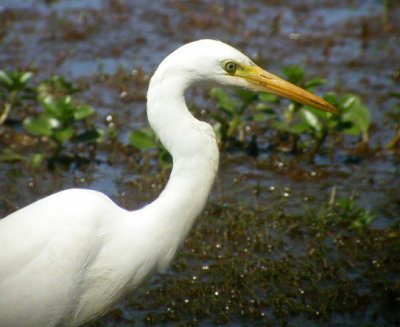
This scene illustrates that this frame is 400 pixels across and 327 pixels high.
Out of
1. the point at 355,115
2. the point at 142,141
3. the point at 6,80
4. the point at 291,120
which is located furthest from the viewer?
the point at 291,120

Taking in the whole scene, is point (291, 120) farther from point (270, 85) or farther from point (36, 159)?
point (270, 85)

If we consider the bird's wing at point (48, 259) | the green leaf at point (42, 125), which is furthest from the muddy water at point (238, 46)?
the bird's wing at point (48, 259)

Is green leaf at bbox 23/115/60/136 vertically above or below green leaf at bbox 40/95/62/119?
below

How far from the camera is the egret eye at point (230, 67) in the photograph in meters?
3.07

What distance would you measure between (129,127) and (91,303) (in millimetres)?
2971

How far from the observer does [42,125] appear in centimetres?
507

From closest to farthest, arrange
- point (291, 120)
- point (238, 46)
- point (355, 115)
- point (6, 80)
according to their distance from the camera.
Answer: point (6, 80) → point (355, 115) → point (291, 120) → point (238, 46)

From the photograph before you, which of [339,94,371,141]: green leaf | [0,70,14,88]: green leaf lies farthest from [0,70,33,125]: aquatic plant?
[339,94,371,141]: green leaf

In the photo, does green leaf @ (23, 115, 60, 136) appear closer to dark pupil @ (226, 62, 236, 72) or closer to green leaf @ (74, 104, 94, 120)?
green leaf @ (74, 104, 94, 120)

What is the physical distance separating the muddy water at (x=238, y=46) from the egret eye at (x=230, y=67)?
1.96 meters

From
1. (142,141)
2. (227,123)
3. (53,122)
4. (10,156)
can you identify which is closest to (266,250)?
(142,141)

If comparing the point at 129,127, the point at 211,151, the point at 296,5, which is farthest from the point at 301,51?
the point at 211,151

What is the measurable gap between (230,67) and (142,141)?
6.66 ft

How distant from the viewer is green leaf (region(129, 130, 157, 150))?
16.4 feet
